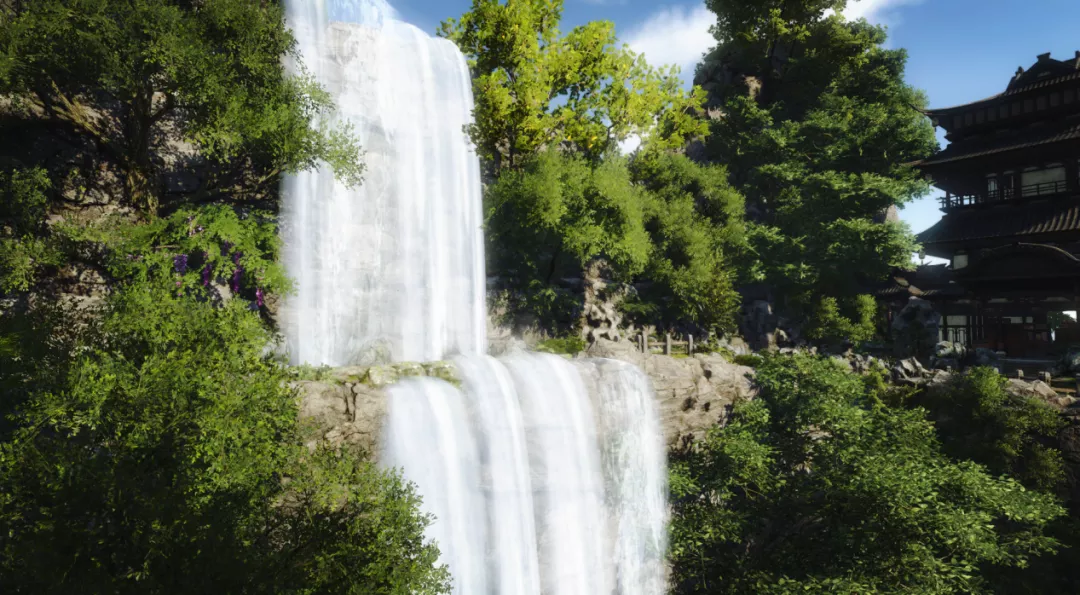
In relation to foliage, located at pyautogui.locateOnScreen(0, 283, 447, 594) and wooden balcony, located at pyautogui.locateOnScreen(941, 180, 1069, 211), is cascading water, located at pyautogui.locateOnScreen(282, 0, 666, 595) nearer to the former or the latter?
foliage, located at pyautogui.locateOnScreen(0, 283, 447, 594)

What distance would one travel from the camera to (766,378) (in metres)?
22.6

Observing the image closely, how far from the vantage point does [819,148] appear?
35.8 meters

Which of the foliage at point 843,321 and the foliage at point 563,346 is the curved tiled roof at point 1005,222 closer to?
the foliage at point 843,321

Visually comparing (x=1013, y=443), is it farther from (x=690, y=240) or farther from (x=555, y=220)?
(x=555, y=220)

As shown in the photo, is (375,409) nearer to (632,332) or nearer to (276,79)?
(276,79)

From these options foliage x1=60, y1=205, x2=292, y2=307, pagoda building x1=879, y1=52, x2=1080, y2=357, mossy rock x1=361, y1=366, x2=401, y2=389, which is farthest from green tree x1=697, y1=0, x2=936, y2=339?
foliage x1=60, y1=205, x2=292, y2=307

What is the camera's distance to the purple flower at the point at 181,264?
17406mm

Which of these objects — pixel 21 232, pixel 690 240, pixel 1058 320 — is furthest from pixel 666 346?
pixel 21 232

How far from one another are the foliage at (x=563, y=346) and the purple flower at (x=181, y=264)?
1432cm

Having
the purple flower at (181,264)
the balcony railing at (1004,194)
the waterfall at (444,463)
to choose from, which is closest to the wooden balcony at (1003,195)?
the balcony railing at (1004,194)

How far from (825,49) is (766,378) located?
3048 centimetres

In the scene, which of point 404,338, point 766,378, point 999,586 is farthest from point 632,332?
point 999,586

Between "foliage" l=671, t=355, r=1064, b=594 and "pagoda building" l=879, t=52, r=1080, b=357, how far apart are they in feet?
44.1

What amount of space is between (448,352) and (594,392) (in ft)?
25.6
